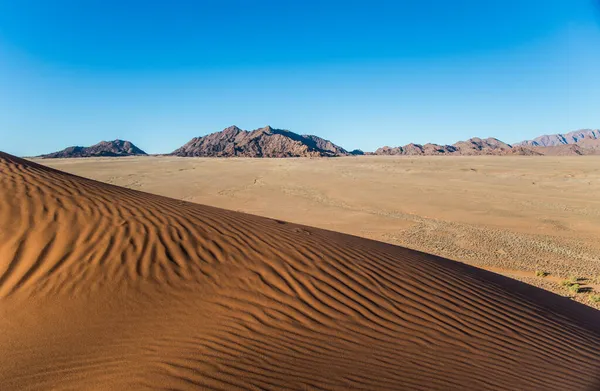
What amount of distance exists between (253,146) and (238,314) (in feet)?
377

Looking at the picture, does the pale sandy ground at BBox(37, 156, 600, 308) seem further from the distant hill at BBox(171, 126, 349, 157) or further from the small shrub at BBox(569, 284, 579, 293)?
the distant hill at BBox(171, 126, 349, 157)

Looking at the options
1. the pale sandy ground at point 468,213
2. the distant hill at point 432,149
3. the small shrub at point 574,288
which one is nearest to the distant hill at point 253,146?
the distant hill at point 432,149

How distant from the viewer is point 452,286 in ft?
18.1

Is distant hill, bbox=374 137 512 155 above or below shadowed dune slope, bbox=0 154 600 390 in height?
above

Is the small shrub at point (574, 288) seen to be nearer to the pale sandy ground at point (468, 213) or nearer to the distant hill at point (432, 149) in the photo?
the pale sandy ground at point (468, 213)

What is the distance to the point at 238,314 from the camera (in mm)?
3773

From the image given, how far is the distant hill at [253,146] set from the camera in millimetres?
104125

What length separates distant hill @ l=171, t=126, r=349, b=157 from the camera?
10412cm

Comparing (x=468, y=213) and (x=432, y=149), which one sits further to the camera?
(x=432, y=149)

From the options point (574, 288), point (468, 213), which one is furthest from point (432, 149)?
point (574, 288)

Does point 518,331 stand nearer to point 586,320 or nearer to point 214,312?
point 586,320

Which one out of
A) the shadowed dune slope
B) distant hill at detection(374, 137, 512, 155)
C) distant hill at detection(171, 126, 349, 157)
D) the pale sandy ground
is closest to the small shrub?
the pale sandy ground

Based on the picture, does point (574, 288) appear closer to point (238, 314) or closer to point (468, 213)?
point (238, 314)

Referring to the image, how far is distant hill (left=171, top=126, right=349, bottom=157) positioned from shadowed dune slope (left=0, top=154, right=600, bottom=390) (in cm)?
8884
